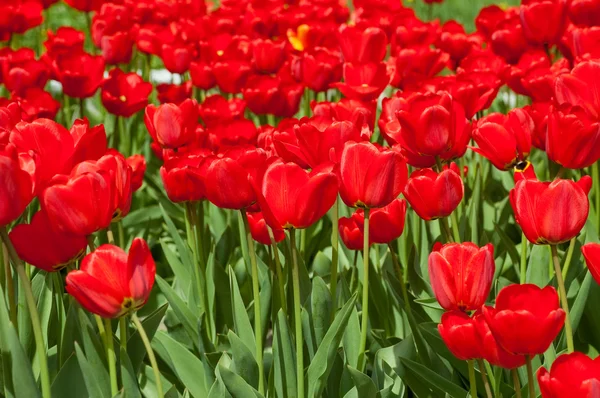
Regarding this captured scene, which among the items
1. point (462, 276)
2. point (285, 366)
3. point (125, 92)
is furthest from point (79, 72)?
point (462, 276)

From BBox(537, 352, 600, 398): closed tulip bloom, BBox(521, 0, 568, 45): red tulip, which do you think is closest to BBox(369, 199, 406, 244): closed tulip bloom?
BBox(537, 352, 600, 398): closed tulip bloom

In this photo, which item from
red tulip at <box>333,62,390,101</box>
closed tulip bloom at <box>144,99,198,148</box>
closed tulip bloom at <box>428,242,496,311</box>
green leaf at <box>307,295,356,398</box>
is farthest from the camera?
red tulip at <box>333,62,390,101</box>

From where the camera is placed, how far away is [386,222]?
6.05 ft

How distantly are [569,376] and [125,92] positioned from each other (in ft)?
6.48

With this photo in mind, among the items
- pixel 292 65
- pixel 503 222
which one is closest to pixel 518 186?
pixel 503 222

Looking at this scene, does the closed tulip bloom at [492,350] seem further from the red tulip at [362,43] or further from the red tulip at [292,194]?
the red tulip at [362,43]

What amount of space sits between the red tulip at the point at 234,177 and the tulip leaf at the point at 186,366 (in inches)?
18.7

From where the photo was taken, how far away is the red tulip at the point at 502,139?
191cm

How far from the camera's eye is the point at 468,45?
10.5 feet

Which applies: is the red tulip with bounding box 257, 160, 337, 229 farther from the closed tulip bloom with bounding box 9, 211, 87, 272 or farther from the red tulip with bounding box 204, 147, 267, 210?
the closed tulip bloom with bounding box 9, 211, 87, 272

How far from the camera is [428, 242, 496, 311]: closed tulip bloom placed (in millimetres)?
1402

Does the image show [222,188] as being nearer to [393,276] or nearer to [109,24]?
[393,276]

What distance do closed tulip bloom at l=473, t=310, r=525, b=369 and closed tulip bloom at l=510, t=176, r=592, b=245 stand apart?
9.9 inches

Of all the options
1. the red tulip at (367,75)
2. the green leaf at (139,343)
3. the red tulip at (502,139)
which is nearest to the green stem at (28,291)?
the green leaf at (139,343)
